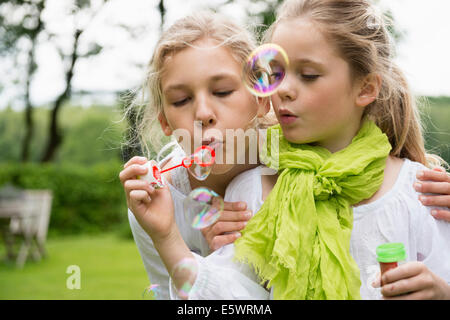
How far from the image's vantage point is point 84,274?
734cm

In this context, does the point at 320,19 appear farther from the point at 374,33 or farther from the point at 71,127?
the point at 71,127

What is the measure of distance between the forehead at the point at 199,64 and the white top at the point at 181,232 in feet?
1.57

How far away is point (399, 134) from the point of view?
1.86 m

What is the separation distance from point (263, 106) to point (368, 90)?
14.3 inches

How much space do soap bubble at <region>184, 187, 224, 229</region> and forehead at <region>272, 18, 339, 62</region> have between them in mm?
583

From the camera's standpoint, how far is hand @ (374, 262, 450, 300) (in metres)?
1.40

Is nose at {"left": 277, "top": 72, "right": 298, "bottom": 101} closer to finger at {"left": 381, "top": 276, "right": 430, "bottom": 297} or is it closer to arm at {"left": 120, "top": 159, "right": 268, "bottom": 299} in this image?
arm at {"left": 120, "top": 159, "right": 268, "bottom": 299}

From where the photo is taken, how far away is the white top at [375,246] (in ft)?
5.21

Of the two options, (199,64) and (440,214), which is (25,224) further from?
(440,214)

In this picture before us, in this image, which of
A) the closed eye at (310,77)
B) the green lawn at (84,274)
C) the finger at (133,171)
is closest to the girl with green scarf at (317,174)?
the closed eye at (310,77)

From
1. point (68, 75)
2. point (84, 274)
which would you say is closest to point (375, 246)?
point (84, 274)

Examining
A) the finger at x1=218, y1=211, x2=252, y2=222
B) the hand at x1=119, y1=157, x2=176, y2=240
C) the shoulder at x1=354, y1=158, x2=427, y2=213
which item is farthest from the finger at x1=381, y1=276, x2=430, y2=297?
the hand at x1=119, y1=157, x2=176, y2=240

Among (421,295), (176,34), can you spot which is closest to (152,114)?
(176,34)
